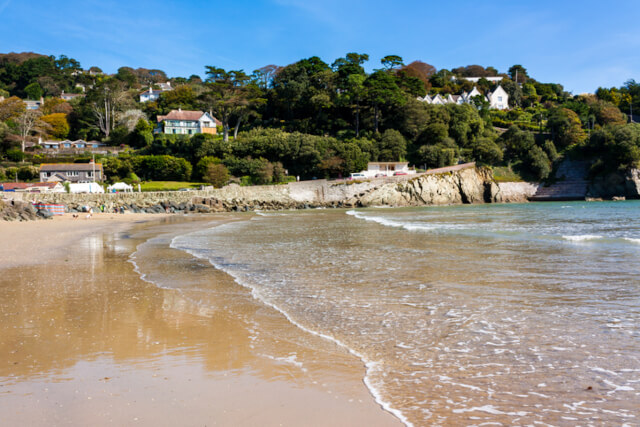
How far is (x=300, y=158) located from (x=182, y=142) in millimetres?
17232

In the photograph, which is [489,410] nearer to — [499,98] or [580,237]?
[580,237]

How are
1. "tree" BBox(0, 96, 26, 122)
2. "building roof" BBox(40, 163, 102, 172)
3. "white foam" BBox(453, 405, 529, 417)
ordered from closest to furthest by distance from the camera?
"white foam" BBox(453, 405, 529, 417)
"building roof" BBox(40, 163, 102, 172)
"tree" BBox(0, 96, 26, 122)

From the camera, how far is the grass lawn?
50.2m

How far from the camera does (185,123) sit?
71.2m

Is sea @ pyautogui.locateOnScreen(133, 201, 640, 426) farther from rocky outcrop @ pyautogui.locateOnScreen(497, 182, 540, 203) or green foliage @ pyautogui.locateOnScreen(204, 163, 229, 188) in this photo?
rocky outcrop @ pyautogui.locateOnScreen(497, 182, 540, 203)

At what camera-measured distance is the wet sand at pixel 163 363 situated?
12.3ft

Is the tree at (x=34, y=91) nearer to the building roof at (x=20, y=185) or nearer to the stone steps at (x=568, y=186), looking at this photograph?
the building roof at (x=20, y=185)

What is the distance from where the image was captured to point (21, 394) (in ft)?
13.3

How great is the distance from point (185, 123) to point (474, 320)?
71151 mm

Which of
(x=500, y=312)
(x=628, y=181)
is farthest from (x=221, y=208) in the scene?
(x=628, y=181)

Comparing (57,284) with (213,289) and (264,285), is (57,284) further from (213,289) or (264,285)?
(264,285)

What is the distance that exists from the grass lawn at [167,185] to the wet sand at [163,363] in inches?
1686

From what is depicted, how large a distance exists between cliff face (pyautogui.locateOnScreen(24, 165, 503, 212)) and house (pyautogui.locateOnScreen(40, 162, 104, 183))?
10.9m

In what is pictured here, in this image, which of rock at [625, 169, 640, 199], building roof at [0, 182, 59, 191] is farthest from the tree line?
building roof at [0, 182, 59, 191]
